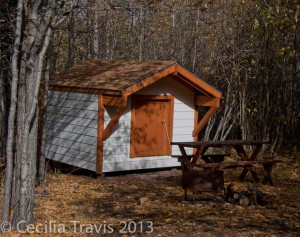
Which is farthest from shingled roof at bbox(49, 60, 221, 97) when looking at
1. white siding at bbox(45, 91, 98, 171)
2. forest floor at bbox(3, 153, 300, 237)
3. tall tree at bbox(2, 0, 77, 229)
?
tall tree at bbox(2, 0, 77, 229)

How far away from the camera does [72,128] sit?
494 inches

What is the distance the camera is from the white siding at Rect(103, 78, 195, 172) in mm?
11719

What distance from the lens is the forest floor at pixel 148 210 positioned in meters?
7.16

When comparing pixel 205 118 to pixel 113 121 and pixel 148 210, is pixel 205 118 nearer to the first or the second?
pixel 113 121

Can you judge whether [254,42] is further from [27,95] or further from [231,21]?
[27,95]

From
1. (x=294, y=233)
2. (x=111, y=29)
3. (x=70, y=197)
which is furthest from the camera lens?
(x=111, y=29)

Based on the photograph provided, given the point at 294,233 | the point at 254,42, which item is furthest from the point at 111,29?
the point at 294,233

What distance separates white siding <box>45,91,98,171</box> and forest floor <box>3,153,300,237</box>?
27.5 inches

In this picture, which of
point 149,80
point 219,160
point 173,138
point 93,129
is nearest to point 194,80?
point 149,80

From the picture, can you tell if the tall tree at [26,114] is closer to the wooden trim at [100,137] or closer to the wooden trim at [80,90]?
the wooden trim at [80,90]

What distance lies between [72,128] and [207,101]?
11.8ft

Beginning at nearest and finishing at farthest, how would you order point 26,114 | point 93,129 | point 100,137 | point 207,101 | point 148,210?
point 26,114 < point 148,210 < point 100,137 < point 93,129 < point 207,101

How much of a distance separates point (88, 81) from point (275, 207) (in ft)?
19.1

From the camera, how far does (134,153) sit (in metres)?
12.1
